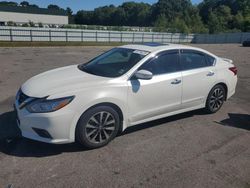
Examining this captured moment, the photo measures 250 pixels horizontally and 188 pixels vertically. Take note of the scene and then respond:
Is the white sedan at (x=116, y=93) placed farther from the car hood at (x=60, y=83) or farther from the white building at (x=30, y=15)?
the white building at (x=30, y=15)

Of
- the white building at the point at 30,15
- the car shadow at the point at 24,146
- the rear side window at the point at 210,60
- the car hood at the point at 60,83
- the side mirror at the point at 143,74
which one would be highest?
the white building at the point at 30,15

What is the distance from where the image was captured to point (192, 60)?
5285mm

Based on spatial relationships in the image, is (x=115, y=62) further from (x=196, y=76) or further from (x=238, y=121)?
(x=238, y=121)

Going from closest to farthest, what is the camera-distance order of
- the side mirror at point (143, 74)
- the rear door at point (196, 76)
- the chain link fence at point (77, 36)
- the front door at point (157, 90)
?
1. the side mirror at point (143, 74)
2. the front door at point (157, 90)
3. the rear door at point (196, 76)
4. the chain link fence at point (77, 36)

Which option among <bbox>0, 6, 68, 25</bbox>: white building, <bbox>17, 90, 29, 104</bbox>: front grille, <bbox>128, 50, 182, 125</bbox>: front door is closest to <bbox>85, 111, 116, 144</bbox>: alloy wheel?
<bbox>128, 50, 182, 125</bbox>: front door

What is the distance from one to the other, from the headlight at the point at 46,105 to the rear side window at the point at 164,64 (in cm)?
144

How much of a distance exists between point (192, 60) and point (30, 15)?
7999cm

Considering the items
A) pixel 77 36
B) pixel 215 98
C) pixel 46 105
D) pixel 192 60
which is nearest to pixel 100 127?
pixel 46 105

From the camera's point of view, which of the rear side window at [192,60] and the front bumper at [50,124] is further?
the rear side window at [192,60]

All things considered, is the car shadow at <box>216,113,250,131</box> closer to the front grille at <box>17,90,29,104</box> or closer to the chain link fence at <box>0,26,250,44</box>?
the front grille at <box>17,90,29,104</box>

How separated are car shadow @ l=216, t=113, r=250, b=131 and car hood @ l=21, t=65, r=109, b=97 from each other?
2.72m

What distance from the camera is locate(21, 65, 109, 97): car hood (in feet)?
12.6

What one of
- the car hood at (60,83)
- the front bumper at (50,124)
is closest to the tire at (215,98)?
→ the car hood at (60,83)

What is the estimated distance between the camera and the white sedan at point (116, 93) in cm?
370
